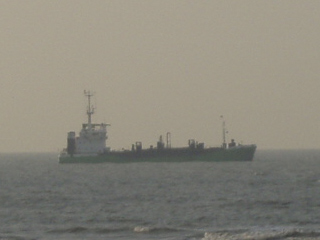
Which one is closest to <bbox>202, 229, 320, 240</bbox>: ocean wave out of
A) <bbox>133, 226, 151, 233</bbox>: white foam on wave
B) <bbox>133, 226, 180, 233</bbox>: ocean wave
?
<bbox>133, 226, 180, 233</bbox>: ocean wave

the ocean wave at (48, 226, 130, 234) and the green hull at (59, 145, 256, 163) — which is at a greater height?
the green hull at (59, 145, 256, 163)

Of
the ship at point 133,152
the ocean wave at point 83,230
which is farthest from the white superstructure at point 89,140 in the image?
the ocean wave at point 83,230

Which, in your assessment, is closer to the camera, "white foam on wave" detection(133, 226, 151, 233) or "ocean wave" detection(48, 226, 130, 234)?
"white foam on wave" detection(133, 226, 151, 233)

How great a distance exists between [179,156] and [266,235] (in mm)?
113448

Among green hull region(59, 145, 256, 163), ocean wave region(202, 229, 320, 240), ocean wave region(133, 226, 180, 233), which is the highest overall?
green hull region(59, 145, 256, 163)

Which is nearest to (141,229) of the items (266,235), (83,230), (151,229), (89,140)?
(151,229)

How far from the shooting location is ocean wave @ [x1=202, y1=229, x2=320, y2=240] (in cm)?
3938

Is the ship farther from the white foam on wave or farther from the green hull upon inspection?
the white foam on wave

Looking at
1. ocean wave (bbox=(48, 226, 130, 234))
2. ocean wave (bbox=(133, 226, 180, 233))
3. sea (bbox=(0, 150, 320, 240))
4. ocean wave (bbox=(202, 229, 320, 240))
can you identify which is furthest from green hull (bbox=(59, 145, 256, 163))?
ocean wave (bbox=(202, 229, 320, 240))

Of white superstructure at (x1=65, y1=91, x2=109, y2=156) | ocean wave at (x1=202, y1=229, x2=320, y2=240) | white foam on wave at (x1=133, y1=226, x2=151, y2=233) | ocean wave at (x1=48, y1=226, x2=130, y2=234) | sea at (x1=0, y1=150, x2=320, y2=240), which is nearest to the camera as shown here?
ocean wave at (x1=202, y1=229, x2=320, y2=240)

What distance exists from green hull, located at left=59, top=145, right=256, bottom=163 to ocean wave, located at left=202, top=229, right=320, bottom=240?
360ft

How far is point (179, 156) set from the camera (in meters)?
154

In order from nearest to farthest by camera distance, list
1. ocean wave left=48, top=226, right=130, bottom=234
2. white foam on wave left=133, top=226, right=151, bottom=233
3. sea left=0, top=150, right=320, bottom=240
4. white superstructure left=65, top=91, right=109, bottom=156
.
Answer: sea left=0, top=150, right=320, bottom=240 → white foam on wave left=133, top=226, right=151, bottom=233 → ocean wave left=48, top=226, right=130, bottom=234 → white superstructure left=65, top=91, right=109, bottom=156

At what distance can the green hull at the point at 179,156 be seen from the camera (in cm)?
15138
